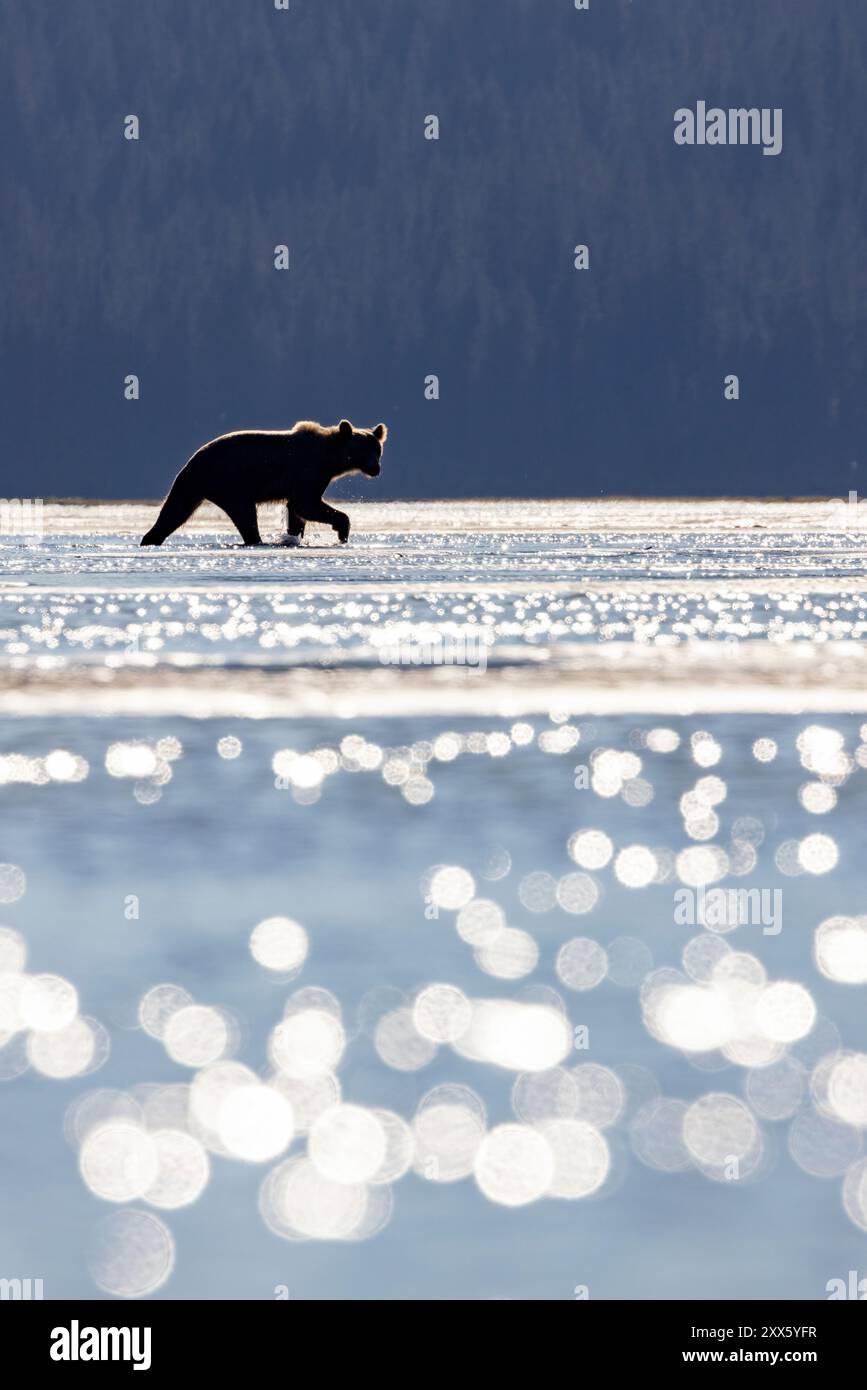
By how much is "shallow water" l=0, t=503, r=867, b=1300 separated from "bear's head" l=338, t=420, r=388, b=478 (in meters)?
32.4

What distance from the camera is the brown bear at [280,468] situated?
175 ft

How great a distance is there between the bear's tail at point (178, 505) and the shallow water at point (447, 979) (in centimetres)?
3348

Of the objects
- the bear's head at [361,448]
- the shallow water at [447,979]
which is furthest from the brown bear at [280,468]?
the shallow water at [447,979]

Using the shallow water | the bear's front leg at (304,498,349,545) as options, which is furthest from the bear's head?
the shallow water

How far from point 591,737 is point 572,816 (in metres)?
3.89

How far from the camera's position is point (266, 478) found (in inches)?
2104

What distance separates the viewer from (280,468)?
2099 inches

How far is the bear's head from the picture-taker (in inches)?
2122

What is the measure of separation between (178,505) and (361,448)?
14.0ft

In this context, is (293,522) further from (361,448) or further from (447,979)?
(447,979)

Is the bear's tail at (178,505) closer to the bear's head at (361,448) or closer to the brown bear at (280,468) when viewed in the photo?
the brown bear at (280,468)

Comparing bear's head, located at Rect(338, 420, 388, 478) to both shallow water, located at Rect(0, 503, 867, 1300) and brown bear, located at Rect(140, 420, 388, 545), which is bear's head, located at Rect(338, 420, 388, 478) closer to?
brown bear, located at Rect(140, 420, 388, 545)
